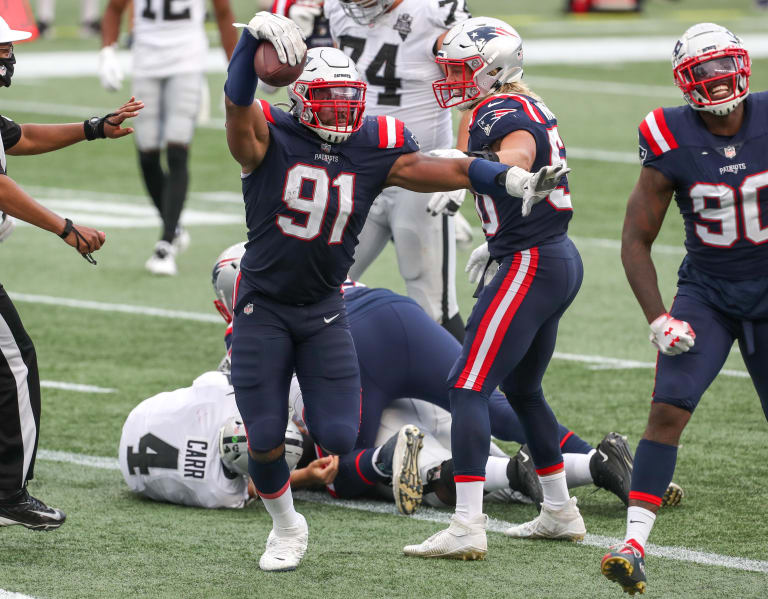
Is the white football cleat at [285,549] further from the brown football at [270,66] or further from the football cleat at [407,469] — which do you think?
the brown football at [270,66]

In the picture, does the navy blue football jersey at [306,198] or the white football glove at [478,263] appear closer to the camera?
the navy blue football jersey at [306,198]

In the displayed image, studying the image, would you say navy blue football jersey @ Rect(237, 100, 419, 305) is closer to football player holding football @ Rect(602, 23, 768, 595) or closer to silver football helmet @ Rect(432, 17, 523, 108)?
silver football helmet @ Rect(432, 17, 523, 108)

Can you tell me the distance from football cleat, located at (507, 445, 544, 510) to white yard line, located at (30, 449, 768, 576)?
0.13 metres

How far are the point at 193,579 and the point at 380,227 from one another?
2691 millimetres

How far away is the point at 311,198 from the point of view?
15.3 ft

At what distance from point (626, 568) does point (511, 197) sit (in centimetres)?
131

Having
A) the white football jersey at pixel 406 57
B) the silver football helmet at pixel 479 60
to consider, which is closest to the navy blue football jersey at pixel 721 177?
the silver football helmet at pixel 479 60

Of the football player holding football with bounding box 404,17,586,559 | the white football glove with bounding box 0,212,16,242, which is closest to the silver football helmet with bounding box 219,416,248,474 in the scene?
the football player holding football with bounding box 404,17,586,559

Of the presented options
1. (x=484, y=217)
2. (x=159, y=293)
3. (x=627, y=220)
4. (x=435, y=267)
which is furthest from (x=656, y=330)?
(x=159, y=293)

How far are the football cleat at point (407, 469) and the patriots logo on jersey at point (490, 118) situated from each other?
3.72 ft

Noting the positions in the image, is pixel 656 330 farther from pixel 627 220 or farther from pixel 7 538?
pixel 7 538

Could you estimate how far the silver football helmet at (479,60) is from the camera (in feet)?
16.4

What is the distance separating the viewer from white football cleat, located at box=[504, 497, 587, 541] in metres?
4.99

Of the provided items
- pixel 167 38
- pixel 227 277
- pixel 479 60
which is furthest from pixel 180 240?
pixel 479 60
